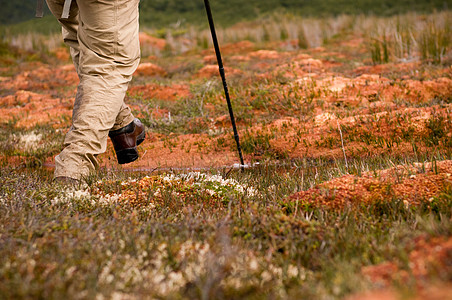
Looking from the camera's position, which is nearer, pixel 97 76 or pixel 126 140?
pixel 97 76

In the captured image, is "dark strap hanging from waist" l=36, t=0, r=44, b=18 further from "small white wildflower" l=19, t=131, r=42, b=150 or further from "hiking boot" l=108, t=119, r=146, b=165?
"small white wildflower" l=19, t=131, r=42, b=150

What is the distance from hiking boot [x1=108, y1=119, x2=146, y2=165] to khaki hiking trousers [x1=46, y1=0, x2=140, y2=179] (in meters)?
0.50

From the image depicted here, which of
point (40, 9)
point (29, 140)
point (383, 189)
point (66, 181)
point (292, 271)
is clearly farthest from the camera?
point (29, 140)

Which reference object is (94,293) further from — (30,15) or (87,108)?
(30,15)

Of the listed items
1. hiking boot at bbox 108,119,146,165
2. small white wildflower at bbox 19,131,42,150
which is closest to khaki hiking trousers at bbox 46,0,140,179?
hiking boot at bbox 108,119,146,165

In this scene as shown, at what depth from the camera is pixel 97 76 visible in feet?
9.50

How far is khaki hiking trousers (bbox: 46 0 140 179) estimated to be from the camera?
9.14 ft

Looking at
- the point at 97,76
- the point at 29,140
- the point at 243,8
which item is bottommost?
the point at 29,140

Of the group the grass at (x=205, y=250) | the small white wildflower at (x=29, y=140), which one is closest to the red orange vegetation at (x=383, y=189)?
the grass at (x=205, y=250)

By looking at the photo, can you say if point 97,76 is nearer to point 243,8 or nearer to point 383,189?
point 383,189

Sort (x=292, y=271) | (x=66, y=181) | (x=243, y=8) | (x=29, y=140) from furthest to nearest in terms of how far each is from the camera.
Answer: (x=243, y=8) < (x=29, y=140) < (x=66, y=181) < (x=292, y=271)

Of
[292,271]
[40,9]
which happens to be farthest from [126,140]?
[292,271]

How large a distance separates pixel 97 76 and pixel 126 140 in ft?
2.70

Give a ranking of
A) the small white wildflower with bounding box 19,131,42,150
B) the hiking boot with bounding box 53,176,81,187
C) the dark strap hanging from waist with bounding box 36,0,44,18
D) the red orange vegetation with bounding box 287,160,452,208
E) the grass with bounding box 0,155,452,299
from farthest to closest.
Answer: the small white wildflower with bounding box 19,131,42,150
the dark strap hanging from waist with bounding box 36,0,44,18
the hiking boot with bounding box 53,176,81,187
the red orange vegetation with bounding box 287,160,452,208
the grass with bounding box 0,155,452,299
